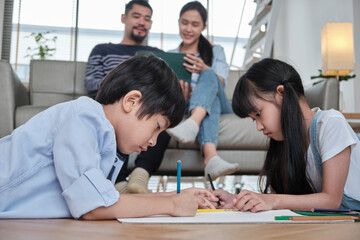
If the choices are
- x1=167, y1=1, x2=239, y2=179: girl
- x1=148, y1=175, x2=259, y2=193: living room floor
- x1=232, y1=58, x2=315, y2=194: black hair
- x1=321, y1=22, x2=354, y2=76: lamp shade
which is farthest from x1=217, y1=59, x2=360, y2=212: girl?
x1=321, y1=22, x2=354, y2=76: lamp shade

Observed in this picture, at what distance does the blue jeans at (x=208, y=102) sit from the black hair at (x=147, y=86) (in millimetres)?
999

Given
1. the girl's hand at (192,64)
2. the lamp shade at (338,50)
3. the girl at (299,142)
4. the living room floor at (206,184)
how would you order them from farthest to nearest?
the living room floor at (206,184) → the lamp shade at (338,50) → the girl's hand at (192,64) → the girl at (299,142)

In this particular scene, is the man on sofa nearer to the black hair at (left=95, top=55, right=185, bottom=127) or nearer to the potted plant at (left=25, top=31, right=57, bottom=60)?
the black hair at (left=95, top=55, right=185, bottom=127)

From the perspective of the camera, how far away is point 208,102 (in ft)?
6.14

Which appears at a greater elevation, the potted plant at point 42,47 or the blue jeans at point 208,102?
the potted plant at point 42,47

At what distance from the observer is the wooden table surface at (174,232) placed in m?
0.44

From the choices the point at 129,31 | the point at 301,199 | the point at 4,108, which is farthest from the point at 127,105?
the point at 129,31

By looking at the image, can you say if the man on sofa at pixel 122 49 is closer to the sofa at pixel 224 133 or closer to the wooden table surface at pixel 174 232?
the sofa at pixel 224 133

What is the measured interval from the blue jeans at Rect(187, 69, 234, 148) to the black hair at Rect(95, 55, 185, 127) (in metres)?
1.00

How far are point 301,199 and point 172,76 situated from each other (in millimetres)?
411

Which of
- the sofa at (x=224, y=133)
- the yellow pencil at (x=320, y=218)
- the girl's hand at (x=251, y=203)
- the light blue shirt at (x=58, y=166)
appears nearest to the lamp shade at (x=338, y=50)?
the sofa at (x=224, y=133)

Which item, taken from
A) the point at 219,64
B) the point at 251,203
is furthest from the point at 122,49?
the point at 251,203

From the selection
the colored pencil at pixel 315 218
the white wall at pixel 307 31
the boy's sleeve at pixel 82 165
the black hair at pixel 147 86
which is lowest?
the colored pencil at pixel 315 218

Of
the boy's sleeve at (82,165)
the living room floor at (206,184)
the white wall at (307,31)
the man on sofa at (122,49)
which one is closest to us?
the boy's sleeve at (82,165)
